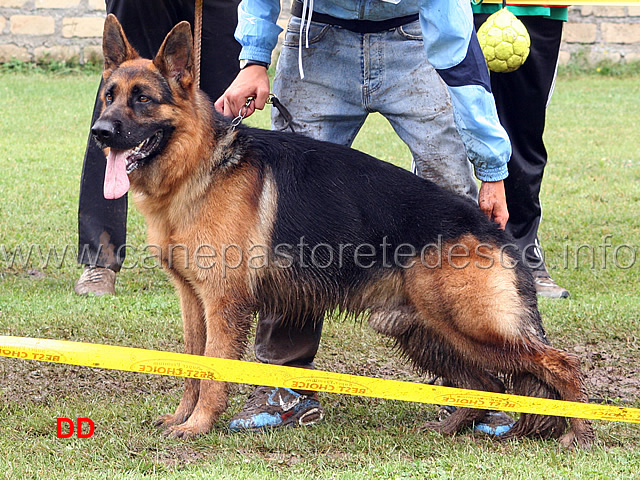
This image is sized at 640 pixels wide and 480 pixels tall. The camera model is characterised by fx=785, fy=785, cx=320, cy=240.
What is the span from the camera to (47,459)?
2.98 m

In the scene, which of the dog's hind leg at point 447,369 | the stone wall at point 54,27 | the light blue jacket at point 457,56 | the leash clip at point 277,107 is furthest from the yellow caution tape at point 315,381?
the stone wall at point 54,27

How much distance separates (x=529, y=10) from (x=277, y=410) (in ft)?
12.0

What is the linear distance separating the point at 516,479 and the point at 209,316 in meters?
1.35

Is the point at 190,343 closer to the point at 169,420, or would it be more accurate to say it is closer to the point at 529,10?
the point at 169,420

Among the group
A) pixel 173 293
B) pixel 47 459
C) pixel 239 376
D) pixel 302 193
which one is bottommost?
pixel 173 293

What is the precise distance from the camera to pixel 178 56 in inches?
127

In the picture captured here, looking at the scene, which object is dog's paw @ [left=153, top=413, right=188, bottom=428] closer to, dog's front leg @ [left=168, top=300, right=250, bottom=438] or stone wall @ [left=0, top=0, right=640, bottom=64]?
dog's front leg @ [left=168, top=300, right=250, bottom=438]

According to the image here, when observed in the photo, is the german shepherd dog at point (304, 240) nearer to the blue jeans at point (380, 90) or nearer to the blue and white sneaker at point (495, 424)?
the blue and white sneaker at point (495, 424)

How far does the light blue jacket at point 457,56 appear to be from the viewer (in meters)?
3.24

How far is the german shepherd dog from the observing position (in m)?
3.20

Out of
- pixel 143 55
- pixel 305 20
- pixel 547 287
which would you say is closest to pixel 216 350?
pixel 305 20

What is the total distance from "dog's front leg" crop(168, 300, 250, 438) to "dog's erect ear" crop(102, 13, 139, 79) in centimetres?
111

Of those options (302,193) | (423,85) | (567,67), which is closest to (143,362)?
(302,193)

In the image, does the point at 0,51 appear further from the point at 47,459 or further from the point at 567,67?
the point at 47,459
